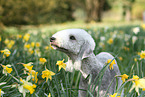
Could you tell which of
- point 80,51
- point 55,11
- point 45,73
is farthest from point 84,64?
point 55,11

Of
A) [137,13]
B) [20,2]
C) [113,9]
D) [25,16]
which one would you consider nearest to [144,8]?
[137,13]

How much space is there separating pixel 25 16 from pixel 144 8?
767 inches

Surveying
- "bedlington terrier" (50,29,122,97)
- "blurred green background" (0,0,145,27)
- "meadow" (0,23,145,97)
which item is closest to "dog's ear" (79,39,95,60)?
"bedlington terrier" (50,29,122,97)

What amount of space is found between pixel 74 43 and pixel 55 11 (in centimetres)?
1914

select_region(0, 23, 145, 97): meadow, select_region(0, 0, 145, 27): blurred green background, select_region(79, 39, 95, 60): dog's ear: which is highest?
select_region(0, 0, 145, 27): blurred green background

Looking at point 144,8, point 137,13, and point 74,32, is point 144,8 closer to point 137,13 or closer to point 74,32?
point 137,13

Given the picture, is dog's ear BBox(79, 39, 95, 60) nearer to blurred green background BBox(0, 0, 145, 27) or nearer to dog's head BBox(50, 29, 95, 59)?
dog's head BBox(50, 29, 95, 59)

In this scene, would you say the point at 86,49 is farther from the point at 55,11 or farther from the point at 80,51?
the point at 55,11

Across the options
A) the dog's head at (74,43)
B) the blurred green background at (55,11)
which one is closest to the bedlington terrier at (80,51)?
the dog's head at (74,43)

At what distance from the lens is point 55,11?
19.6m

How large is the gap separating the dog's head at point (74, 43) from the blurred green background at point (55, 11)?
1.91 metres

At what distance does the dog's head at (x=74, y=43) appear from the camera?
1025 millimetres

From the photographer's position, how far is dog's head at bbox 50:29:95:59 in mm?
1025

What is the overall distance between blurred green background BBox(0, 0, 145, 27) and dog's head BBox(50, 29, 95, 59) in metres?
1.91
